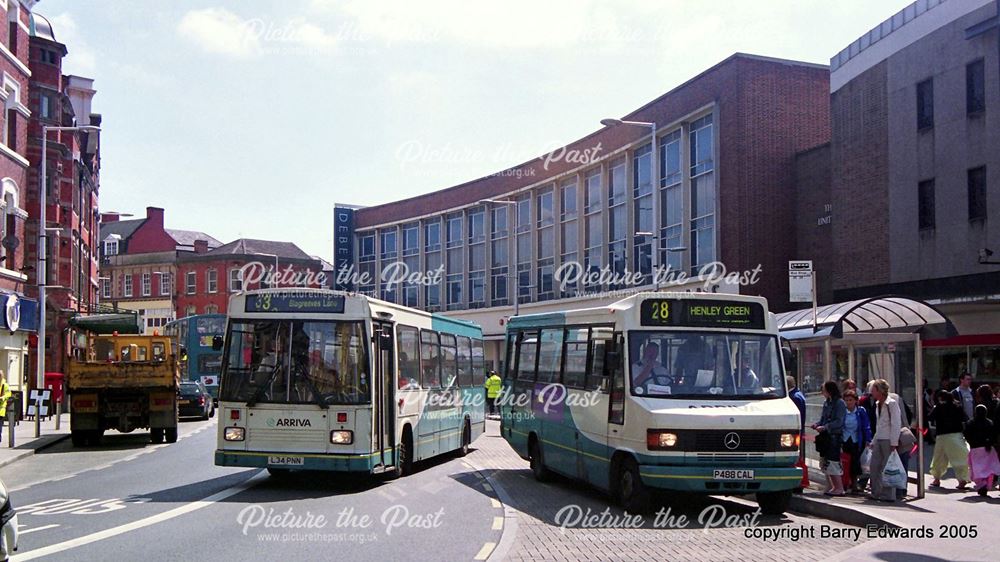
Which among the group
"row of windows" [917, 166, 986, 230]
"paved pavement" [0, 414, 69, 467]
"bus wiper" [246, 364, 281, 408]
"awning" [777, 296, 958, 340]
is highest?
"row of windows" [917, 166, 986, 230]

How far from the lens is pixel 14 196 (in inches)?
1481

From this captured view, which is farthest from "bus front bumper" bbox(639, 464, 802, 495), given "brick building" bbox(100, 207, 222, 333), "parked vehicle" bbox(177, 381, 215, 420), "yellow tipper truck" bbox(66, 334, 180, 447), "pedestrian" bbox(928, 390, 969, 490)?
"brick building" bbox(100, 207, 222, 333)

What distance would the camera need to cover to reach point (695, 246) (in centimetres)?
4184

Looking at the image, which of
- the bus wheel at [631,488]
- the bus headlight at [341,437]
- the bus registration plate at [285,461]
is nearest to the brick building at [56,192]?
the bus registration plate at [285,461]

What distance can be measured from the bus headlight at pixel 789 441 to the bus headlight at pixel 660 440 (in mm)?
1370

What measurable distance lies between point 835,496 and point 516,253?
148 feet

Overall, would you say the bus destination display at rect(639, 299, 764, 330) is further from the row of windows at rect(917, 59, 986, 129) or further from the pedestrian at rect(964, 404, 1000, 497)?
the row of windows at rect(917, 59, 986, 129)

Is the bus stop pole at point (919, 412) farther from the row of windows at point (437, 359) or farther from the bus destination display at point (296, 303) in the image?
the bus destination display at point (296, 303)

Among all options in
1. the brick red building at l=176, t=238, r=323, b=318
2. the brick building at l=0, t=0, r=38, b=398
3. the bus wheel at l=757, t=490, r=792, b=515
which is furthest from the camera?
the brick red building at l=176, t=238, r=323, b=318

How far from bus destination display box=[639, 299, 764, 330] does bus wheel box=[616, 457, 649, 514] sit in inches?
73.0

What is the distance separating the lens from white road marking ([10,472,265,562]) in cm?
962

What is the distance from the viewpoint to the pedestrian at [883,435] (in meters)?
13.4

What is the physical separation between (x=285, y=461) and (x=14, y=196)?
27999 mm

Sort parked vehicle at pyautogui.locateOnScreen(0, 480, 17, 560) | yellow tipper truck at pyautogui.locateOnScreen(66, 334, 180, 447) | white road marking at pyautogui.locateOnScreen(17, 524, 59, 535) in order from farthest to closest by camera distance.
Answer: yellow tipper truck at pyautogui.locateOnScreen(66, 334, 180, 447) → white road marking at pyautogui.locateOnScreen(17, 524, 59, 535) → parked vehicle at pyautogui.locateOnScreen(0, 480, 17, 560)
